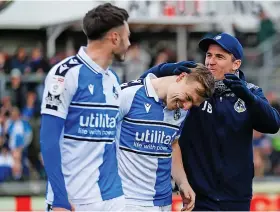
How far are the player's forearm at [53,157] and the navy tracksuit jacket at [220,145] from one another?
5.59 feet

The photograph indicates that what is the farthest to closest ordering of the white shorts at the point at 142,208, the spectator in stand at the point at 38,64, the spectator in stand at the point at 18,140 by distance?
the spectator in stand at the point at 38,64 → the spectator in stand at the point at 18,140 → the white shorts at the point at 142,208

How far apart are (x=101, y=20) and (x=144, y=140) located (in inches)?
44.1

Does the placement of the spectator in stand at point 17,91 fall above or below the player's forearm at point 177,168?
above

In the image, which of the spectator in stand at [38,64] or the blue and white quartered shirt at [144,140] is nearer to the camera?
the blue and white quartered shirt at [144,140]

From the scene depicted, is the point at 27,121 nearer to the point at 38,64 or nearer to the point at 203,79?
the point at 38,64

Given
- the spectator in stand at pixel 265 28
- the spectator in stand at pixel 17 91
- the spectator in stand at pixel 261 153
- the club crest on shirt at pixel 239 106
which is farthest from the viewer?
the spectator in stand at pixel 265 28

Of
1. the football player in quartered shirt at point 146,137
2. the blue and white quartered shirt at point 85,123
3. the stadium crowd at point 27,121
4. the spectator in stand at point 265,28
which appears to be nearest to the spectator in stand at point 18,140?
the stadium crowd at point 27,121

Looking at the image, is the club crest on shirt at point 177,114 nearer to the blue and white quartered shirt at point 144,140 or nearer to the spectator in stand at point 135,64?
the blue and white quartered shirt at point 144,140

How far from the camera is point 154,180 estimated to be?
5438 millimetres

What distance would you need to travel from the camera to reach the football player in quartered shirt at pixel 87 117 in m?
4.30

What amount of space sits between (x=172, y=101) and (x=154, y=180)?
0.61m

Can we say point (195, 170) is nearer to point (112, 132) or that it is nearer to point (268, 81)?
point (112, 132)

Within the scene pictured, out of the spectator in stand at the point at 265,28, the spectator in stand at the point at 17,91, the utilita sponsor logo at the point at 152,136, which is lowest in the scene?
the utilita sponsor logo at the point at 152,136

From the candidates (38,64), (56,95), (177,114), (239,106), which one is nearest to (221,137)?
(239,106)
